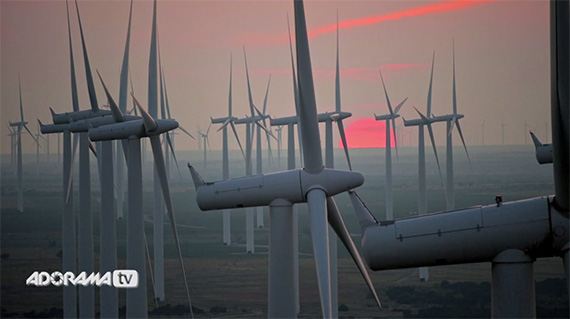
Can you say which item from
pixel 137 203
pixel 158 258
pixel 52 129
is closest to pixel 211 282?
pixel 158 258

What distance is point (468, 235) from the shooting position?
63.2 feet

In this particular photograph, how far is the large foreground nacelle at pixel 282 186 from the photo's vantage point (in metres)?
28.4

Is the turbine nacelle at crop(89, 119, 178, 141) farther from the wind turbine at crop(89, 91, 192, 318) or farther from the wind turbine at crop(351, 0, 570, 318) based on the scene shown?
the wind turbine at crop(351, 0, 570, 318)

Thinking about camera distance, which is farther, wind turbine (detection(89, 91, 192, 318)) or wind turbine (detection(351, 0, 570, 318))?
wind turbine (detection(89, 91, 192, 318))

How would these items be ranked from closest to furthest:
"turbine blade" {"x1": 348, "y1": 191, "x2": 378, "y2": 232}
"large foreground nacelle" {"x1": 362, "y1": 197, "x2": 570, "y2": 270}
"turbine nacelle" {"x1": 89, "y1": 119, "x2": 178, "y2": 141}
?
1. "large foreground nacelle" {"x1": 362, "y1": 197, "x2": 570, "y2": 270}
2. "turbine blade" {"x1": 348, "y1": 191, "x2": 378, "y2": 232}
3. "turbine nacelle" {"x1": 89, "y1": 119, "x2": 178, "y2": 141}

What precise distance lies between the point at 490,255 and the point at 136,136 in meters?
20.7

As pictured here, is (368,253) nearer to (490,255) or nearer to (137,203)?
(490,255)

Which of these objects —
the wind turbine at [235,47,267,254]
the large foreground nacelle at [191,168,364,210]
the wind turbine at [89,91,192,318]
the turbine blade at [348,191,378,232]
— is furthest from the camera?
the wind turbine at [235,47,267,254]

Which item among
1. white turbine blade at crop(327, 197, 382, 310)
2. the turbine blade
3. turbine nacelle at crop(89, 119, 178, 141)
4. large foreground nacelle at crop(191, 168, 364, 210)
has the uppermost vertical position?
turbine nacelle at crop(89, 119, 178, 141)

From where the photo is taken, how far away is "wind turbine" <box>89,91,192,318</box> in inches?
1444

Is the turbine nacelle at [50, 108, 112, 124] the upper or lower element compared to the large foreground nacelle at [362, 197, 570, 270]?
upper

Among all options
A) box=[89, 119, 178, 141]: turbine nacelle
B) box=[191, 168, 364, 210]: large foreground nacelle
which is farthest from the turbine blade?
box=[89, 119, 178, 141]: turbine nacelle

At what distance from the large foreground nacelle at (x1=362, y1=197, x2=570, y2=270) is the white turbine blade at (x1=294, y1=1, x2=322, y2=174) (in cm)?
762

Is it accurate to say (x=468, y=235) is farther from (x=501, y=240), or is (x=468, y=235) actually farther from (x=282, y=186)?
(x=282, y=186)
